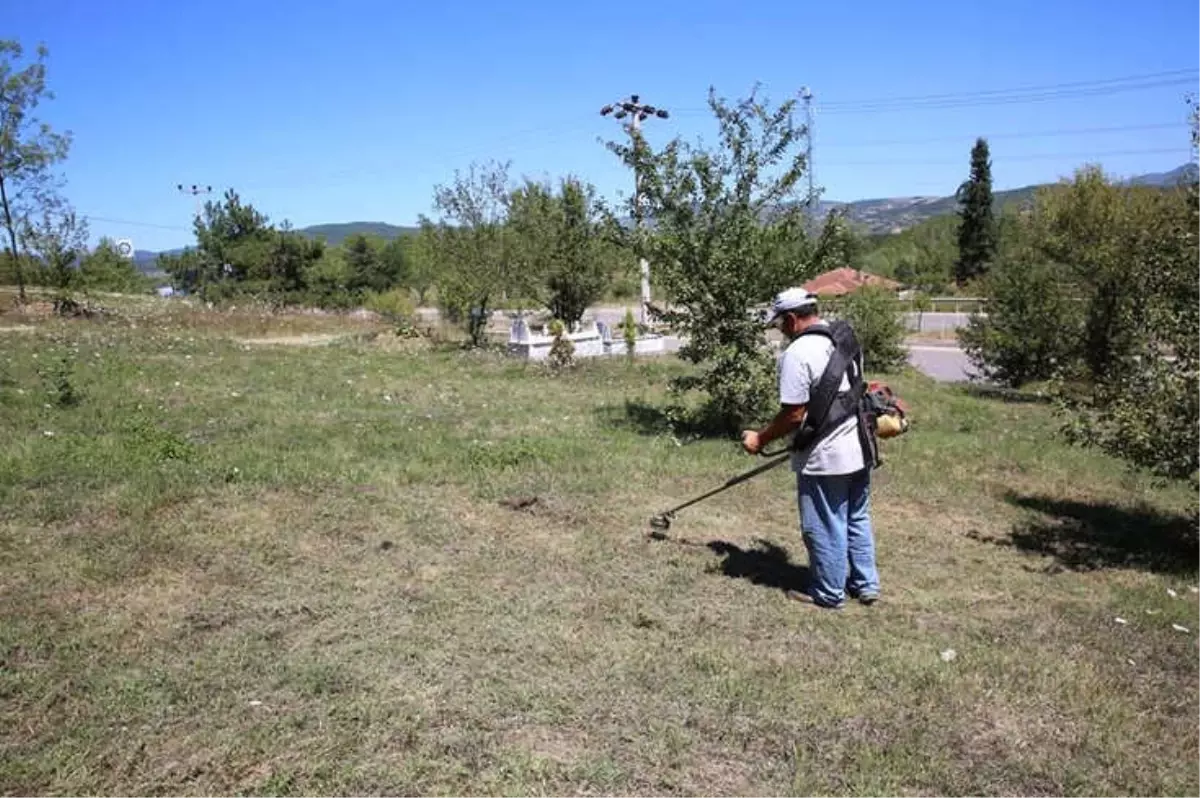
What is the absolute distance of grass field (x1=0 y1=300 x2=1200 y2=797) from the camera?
134 inches

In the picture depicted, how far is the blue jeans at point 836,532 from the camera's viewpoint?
16.2 ft

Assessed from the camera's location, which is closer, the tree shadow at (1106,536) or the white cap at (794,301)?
the white cap at (794,301)

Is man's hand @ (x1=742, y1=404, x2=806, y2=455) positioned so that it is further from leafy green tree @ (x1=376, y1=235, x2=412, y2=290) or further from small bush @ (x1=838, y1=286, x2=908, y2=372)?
leafy green tree @ (x1=376, y1=235, x2=412, y2=290)

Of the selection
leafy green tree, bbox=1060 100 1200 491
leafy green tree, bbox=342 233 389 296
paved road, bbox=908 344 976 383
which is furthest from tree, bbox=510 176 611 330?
leafy green tree, bbox=342 233 389 296

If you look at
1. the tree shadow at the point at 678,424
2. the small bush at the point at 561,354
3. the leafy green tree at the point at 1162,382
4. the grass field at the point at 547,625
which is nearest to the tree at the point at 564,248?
the small bush at the point at 561,354

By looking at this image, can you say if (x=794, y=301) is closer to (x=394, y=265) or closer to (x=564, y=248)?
(x=564, y=248)

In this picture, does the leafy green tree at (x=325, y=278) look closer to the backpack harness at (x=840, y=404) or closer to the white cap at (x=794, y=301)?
the white cap at (x=794, y=301)

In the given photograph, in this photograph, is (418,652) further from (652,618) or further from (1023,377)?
(1023,377)

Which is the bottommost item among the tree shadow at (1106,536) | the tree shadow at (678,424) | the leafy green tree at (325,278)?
the tree shadow at (1106,536)

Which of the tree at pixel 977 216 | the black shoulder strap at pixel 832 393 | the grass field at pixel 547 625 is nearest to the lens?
the grass field at pixel 547 625

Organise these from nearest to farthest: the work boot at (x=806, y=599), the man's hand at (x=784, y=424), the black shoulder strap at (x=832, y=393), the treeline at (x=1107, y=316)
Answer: the black shoulder strap at (x=832, y=393), the man's hand at (x=784, y=424), the work boot at (x=806, y=599), the treeline at (x=1107, y=316)

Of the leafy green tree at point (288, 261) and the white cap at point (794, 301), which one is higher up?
the leafy green tree at point (288, 261)

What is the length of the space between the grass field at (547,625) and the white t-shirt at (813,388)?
906mm

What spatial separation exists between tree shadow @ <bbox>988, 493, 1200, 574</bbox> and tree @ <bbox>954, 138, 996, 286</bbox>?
54408 millimetres
